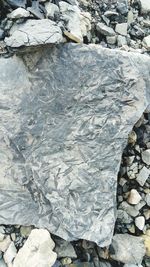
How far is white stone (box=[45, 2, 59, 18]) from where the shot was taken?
2545 mm

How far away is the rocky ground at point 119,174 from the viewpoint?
2.29 meters

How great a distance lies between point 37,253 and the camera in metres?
2.21

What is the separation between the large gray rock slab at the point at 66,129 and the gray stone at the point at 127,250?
0.16 metres

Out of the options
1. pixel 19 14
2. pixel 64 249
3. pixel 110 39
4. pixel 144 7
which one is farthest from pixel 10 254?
pixel 144 7

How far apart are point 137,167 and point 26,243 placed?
2.33 feet

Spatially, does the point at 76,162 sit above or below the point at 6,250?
above

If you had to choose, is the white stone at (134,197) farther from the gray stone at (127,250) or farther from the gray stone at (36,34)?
the gray stone at (36,34)

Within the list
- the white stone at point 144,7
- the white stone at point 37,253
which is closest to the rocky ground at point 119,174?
the white stone at point 37,253

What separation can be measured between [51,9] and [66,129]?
666mm

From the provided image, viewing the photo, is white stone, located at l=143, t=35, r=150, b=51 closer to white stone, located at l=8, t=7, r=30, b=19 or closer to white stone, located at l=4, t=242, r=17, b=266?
white stone, located at l=8, t=7, r=30, b=19

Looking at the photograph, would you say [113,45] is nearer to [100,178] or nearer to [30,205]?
[100,178]

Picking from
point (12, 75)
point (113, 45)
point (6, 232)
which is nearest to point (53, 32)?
point (12, 75)

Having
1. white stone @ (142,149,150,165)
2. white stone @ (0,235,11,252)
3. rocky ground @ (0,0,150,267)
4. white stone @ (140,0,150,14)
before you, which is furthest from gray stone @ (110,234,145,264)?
white stone @ (140,0,150,14)

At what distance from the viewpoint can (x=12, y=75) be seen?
244 cm
